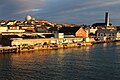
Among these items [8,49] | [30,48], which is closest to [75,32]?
[30,48]

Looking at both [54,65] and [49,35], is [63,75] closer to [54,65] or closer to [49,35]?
[54,65]

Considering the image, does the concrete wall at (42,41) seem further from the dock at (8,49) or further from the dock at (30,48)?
the dock at (8,49)

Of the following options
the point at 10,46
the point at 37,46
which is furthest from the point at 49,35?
the point at 10,46

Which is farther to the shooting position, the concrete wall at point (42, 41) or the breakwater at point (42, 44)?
the concrete wall at point (42, 41)

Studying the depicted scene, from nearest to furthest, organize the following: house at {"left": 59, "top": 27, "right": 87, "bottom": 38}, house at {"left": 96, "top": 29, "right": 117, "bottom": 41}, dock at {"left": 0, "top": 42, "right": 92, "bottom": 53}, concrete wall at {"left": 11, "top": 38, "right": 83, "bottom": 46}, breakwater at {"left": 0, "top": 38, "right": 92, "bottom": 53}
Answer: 1. dock at {"left": 0, "top": 42, "right": 92, "bottom": 53}
2. breakwater at {"left": 0, "top": 38, "right": 92, "bottom": 53}
3. concrete wall at {"left": 11, "top": 38, "right": 83, "bottom": 46}
4. house at {"left": 59, "top": 27, "right": 87, "bottom": 38}
5. house at {"left": 96, "top": 29, "right": 117, "bottom": 41}

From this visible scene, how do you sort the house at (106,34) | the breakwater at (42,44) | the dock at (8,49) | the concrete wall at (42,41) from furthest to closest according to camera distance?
the house at (106,34) < the concrete wall at (42,41) < the breakwater at (42,44) < the dock at (8,49)

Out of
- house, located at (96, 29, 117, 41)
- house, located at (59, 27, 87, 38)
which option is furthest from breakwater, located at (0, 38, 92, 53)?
house, located at (96, 29, 117, 41)

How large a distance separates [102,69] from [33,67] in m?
5.73

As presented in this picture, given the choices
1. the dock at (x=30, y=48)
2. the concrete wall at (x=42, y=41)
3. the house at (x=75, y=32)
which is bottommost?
the dock at (x=30, y=48)

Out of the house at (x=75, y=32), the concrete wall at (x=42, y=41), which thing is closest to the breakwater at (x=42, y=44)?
the concrete wall at (x=42, y=41)

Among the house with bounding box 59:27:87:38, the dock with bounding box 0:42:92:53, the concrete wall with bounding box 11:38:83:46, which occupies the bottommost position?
the dock with bounding box 0:42:92:53

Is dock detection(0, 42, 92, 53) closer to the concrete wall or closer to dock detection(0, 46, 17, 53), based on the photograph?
dock detection(0, 46, 17, 53)

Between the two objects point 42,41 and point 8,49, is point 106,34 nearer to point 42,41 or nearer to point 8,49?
point 42,41

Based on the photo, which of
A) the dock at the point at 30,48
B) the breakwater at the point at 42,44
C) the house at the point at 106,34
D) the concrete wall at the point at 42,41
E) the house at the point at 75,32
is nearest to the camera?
the dock at the point at 30,48
